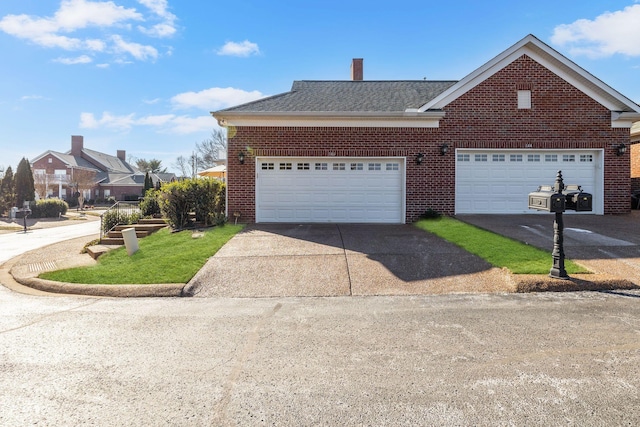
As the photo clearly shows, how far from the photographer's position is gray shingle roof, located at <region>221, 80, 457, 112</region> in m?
11.6

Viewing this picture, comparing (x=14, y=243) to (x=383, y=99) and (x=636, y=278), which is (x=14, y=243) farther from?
(x=636, y=278)

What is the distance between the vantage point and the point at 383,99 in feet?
41.8

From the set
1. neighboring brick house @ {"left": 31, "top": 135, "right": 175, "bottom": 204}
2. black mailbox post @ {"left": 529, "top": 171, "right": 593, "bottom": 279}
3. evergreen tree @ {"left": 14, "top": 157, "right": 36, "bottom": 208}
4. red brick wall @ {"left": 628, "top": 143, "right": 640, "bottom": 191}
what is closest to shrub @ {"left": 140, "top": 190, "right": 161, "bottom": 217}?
black mailbox post @ {"left": 529, "top": 171, "right": 593, "bottom": 279}

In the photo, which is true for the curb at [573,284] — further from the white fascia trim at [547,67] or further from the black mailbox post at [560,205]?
the white fascia trim at [547,67]

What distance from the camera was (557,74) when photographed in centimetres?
1148

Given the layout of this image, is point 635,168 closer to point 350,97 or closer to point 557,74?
point 557,74

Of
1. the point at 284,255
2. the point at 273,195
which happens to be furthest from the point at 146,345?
the point at 273,195

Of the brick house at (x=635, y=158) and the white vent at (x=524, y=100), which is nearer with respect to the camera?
the white vent at (x=524, y=100)

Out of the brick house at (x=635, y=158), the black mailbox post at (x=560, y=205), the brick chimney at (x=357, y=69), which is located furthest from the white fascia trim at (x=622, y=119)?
the brick chimney at (x=357, y=69)

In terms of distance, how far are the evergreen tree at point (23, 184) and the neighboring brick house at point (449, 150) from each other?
2385cm

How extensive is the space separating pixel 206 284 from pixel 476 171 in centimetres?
967

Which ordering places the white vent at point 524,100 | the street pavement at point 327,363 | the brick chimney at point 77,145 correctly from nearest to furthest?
the street pavement at point 327,363 → the white vent at point 524,100 → the brick chimney at point 77,145

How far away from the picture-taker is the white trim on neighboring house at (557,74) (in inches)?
442

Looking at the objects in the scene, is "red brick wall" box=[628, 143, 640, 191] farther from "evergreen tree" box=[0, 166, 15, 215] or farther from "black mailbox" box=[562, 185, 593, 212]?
"evergreen tree" box=[0, 166, 15, 215]
